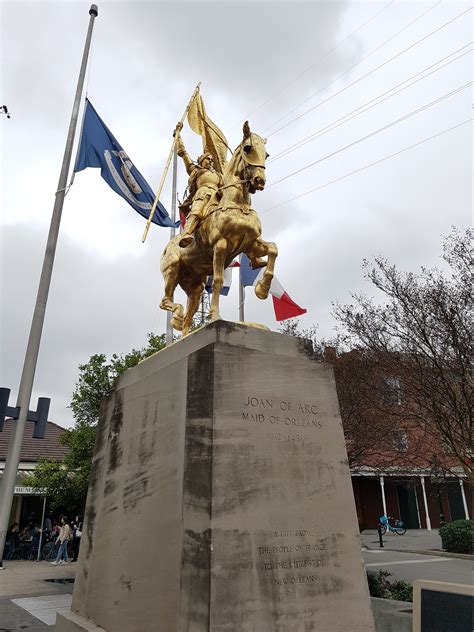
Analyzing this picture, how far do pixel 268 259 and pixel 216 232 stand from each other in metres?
0.85

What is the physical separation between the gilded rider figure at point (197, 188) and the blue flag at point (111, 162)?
4.51 meters

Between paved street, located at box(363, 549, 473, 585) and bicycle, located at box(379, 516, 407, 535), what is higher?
bicycle, located at box(379, 516, 407, 535)

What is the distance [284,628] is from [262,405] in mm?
1979

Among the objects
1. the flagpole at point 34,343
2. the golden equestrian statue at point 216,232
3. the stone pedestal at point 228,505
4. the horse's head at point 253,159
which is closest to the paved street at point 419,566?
the stone pedestal at point 228,505

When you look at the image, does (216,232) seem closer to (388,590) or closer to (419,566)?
(388,590)

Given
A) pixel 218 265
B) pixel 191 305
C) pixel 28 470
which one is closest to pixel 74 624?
pixel 191 305

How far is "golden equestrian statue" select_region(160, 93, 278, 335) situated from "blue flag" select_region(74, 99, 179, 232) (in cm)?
529

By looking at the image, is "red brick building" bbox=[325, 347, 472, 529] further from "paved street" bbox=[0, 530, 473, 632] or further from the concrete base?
the concrete base

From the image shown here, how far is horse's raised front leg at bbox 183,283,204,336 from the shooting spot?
7035mm

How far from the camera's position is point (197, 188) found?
24.2 ft

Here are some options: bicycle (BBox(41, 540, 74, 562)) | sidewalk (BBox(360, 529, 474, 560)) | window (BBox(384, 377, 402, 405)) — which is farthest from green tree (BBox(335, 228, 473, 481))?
bicycle (BBox(41, 540, 74, 562))

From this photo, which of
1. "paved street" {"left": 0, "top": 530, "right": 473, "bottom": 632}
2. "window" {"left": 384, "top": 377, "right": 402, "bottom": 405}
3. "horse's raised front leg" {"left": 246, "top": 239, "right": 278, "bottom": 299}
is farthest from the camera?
"window" {"left": 384, "top": 377, "right": 402, "bottom": 405}

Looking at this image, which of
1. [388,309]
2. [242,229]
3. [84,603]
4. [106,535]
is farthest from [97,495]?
[388,309]

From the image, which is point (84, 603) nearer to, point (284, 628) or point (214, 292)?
point (284, 628)
